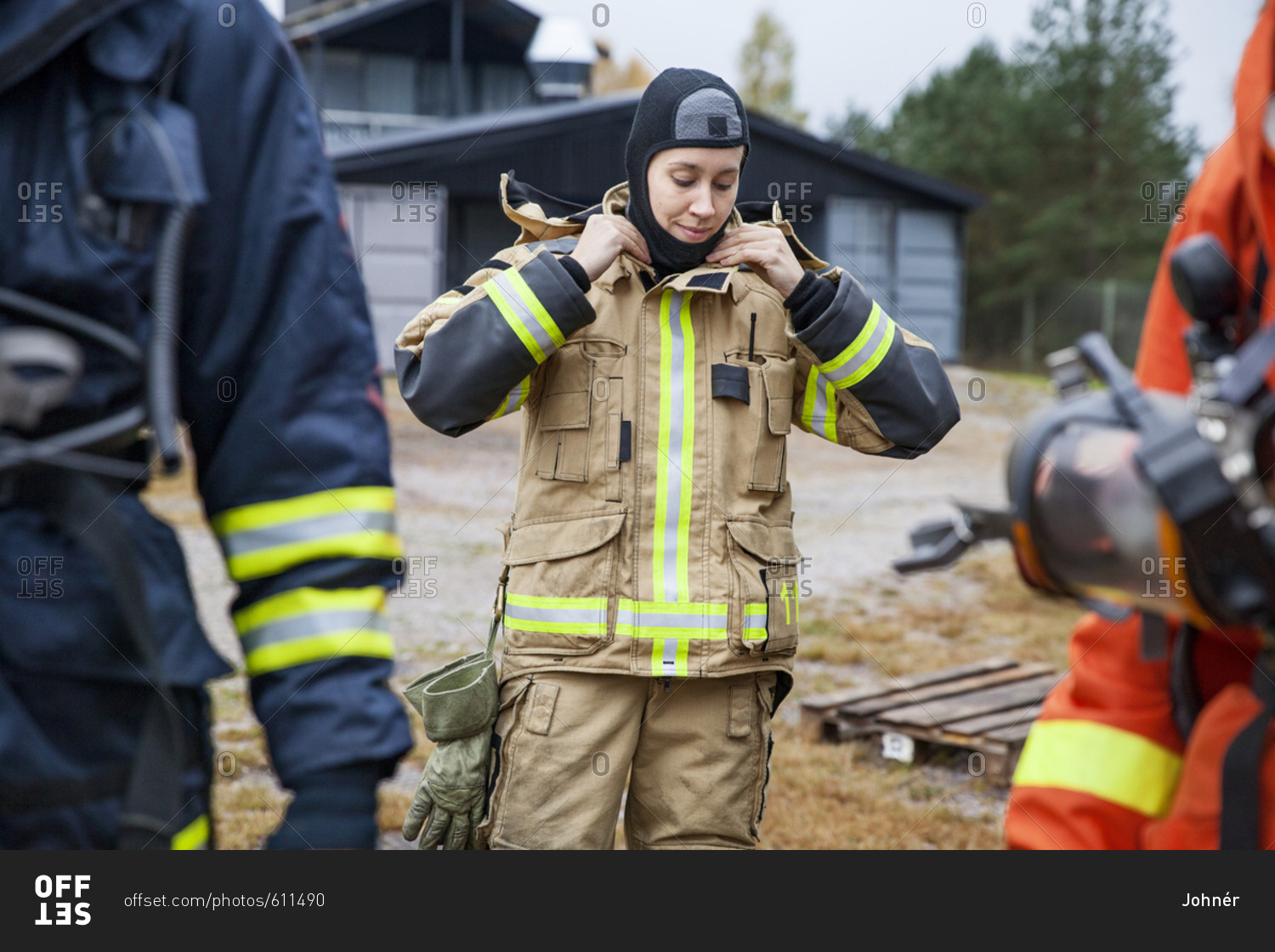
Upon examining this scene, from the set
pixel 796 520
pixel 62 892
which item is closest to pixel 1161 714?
pixel 62 892

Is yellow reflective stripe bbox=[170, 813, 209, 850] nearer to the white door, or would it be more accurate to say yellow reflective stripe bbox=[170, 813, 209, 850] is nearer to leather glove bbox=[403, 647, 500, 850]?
leather glove bbox=[403, 647, 500, 850]

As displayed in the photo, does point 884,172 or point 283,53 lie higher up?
point 884,172

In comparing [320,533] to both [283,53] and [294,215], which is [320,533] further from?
[283,53]

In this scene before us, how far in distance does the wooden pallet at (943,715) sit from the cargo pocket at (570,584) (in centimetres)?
242

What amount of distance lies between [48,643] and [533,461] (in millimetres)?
820

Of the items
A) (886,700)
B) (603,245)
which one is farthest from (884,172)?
(603,245)

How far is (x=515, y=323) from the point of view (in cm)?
173

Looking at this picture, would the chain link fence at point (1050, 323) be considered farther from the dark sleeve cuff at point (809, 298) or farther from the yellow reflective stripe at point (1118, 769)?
the yellow reflective stripe at point (1118, 769)

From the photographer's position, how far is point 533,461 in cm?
190

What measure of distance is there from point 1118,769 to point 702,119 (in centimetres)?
115

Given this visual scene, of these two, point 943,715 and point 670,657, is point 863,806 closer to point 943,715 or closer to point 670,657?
point 943,715

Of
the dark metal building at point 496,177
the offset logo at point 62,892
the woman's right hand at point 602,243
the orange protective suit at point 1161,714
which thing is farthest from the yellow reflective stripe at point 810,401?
the dark metal building at point 496,177

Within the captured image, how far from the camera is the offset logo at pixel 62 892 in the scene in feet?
5.00

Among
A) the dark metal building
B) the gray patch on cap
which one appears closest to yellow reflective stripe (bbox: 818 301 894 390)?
the gray patch on cap
